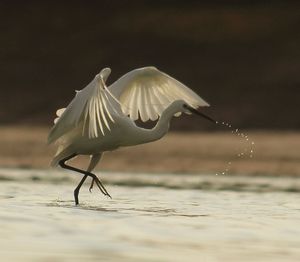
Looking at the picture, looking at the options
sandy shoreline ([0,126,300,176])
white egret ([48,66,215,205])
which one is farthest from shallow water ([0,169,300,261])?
sandy shoreline ([0,126,300,176])

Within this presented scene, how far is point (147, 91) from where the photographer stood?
1562cm

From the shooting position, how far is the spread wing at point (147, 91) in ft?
50.5

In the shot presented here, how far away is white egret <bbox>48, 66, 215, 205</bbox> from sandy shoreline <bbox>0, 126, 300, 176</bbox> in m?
12.7

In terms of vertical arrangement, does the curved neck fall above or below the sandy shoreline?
below

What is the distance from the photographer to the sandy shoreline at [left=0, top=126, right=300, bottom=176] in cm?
2970

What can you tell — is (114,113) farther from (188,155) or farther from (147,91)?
(188,155)

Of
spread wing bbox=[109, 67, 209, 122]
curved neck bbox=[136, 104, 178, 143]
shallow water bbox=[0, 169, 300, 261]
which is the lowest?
shallow water bbox=[0, 169, 300, 261]

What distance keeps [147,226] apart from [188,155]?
21.8 m

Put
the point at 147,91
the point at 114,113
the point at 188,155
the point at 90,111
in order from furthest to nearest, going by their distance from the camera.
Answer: the point at 188,155 → the point at 147,91 → the point at 114,113 → the point at 90,111

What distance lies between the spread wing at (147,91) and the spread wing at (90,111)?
1.30m

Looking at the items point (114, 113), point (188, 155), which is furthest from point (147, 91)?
point (188, 155)

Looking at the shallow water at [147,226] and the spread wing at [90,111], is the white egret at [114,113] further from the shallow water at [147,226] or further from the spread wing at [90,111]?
the shallow water at [147,226]

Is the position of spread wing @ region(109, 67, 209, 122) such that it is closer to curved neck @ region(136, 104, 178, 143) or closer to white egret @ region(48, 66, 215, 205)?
white egret @ region(48, 66, 215, 205)

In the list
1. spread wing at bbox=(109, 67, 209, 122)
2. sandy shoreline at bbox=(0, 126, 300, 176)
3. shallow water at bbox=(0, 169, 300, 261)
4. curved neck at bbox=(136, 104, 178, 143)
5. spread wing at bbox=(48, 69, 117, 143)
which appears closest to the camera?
shallow water at bbox=(0, 169, 300, 261)
